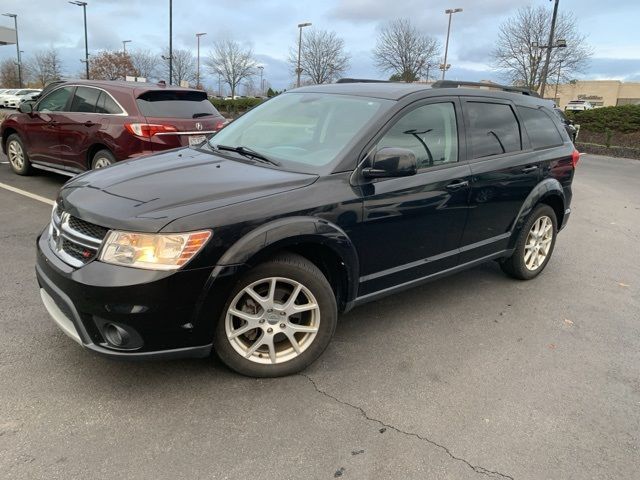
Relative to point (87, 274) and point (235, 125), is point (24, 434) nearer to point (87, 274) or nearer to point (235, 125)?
point (87, 274)

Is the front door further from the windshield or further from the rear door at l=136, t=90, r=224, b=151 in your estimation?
the rear door at l=136, t=90, r=224, b=151

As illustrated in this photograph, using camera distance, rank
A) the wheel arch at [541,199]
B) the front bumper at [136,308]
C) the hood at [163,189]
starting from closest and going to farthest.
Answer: the front bumper at [136,308], the hood at [163,189], the wheel arch at [541,199]

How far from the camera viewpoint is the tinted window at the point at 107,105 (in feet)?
23.0

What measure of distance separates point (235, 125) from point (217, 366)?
6.63 ft

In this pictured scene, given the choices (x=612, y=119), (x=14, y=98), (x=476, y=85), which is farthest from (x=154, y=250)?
(x=14, y=98)

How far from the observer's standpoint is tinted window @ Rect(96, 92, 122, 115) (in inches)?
276

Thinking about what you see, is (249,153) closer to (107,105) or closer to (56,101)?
(107,105)

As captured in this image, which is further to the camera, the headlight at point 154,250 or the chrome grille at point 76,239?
the chrome grille at point 76,239

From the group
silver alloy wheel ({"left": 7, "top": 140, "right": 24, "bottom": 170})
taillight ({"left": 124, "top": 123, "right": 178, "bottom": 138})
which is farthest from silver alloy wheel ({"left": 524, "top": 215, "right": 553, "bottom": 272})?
silver alloy wheel ({"left": 7, "top": 140, "right": 24, "bottom": 170})

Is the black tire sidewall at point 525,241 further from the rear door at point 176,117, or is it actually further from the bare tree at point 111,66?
the bare tree at point 111,66

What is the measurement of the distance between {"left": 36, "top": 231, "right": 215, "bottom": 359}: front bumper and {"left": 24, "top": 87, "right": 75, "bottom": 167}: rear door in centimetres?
580

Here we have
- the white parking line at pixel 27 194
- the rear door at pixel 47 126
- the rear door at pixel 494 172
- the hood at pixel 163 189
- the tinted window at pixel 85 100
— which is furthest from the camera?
the rear door at pixel 47 126

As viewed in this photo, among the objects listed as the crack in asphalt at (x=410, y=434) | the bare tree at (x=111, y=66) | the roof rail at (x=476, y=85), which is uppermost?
the bare tree at (x=111, y=66)

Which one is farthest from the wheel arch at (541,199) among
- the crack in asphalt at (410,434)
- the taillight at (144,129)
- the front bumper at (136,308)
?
the taillight at (144,129)
